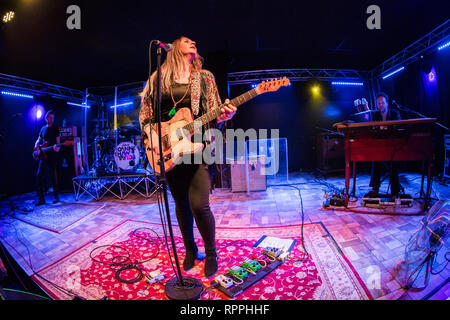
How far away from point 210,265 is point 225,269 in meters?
0.18

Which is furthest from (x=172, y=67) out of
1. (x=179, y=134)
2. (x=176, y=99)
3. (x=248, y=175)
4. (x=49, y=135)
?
(x=49, y=135)

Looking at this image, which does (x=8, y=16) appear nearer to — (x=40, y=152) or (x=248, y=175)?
(x=40, y=152)

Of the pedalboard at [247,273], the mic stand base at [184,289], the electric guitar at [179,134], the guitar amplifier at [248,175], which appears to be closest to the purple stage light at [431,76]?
the guitar amplifier at [248,175]

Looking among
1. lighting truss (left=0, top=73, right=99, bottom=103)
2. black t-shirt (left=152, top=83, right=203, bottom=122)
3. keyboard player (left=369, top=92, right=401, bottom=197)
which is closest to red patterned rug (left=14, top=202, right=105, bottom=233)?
black t-shirt (left=152, top=83, right=203, bottom=122)

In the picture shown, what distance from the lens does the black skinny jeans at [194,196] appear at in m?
1.57

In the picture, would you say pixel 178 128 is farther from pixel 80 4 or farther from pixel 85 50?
pixel 85 50

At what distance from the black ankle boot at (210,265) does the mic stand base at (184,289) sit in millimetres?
131

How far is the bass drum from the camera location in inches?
210

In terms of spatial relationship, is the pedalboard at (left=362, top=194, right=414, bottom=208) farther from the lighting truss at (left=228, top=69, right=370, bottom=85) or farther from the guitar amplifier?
the lighting truss at (left=228, top=69, right=370, bottom=85)

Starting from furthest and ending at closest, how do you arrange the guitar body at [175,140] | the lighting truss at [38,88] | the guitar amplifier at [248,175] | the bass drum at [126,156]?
the lighting truss at [38,88] → the bass drum at [126,156] → the guitar amplifier at [248,175] → the guitar body at [175,140]

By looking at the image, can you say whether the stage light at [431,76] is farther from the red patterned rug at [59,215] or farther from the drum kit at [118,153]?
the red patterned rug at [59,215]

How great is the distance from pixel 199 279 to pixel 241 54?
598cm

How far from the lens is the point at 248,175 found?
15.1 feet
